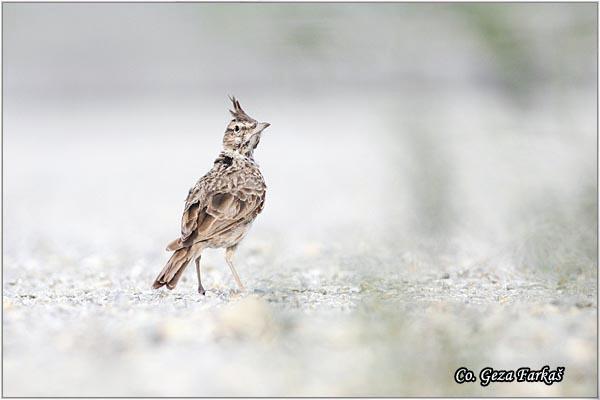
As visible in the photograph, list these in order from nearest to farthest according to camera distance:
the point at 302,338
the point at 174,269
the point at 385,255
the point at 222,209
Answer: the point at 302,338 → the point at 174,269 → the point at 222,209 → the point at 385,255

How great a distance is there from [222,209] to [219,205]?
30 mm

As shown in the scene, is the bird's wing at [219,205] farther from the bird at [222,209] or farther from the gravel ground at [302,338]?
the gravel ground at [302,338]

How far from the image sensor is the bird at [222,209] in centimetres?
565

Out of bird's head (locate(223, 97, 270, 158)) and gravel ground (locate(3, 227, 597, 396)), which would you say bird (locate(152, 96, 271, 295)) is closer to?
bird's head (locate(223, 97, 270, 158))

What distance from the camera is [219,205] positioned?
19.0 ft

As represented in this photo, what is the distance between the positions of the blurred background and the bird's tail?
0.12 metres

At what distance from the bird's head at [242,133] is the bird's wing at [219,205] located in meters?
0.32

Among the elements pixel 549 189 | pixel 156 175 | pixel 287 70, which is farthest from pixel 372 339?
pixel 156 175

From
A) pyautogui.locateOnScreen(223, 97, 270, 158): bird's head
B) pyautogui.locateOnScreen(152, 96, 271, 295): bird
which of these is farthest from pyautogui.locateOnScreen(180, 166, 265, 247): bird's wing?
pyautogui.locateOnScreen(223, 97, 270, 158): bird's head

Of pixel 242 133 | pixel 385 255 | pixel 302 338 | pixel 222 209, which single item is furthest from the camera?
pixel 385 255

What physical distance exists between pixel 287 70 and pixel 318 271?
2.50 m

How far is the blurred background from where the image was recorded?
414 cm

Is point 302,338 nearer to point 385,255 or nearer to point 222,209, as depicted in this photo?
point 222,209

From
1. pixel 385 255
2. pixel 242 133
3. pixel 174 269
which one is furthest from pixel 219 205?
pixel 385 255
